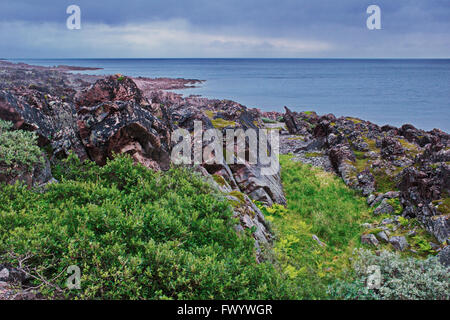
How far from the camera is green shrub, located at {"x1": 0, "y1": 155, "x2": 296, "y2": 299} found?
5293 mm

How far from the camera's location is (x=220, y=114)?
27969 mm

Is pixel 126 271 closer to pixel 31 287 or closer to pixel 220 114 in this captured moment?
pixel 31 287

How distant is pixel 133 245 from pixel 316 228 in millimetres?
10393

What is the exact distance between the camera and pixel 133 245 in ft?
19.9

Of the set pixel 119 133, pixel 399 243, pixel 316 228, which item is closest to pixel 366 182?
pixel 399 243

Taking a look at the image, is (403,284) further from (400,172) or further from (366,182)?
(400,172)

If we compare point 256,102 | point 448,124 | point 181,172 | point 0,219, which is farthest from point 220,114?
point 256,102

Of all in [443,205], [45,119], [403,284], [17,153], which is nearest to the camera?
[403,284]

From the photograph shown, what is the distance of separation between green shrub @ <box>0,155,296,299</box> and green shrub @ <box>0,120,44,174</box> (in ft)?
3.09

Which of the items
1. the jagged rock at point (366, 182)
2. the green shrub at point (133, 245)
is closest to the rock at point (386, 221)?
the jagged rock at point (366, 182)

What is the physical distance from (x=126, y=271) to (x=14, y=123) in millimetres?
9114

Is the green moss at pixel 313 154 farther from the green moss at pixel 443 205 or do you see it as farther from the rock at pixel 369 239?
the rock at pixel 369 239

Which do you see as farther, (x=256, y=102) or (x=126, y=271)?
(x=256, y=102)

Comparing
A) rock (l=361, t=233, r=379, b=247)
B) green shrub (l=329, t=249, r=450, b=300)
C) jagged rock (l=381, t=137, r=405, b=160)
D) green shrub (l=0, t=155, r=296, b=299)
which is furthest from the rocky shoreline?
jagged rock (l=381, t=137, r=405, b=160)
